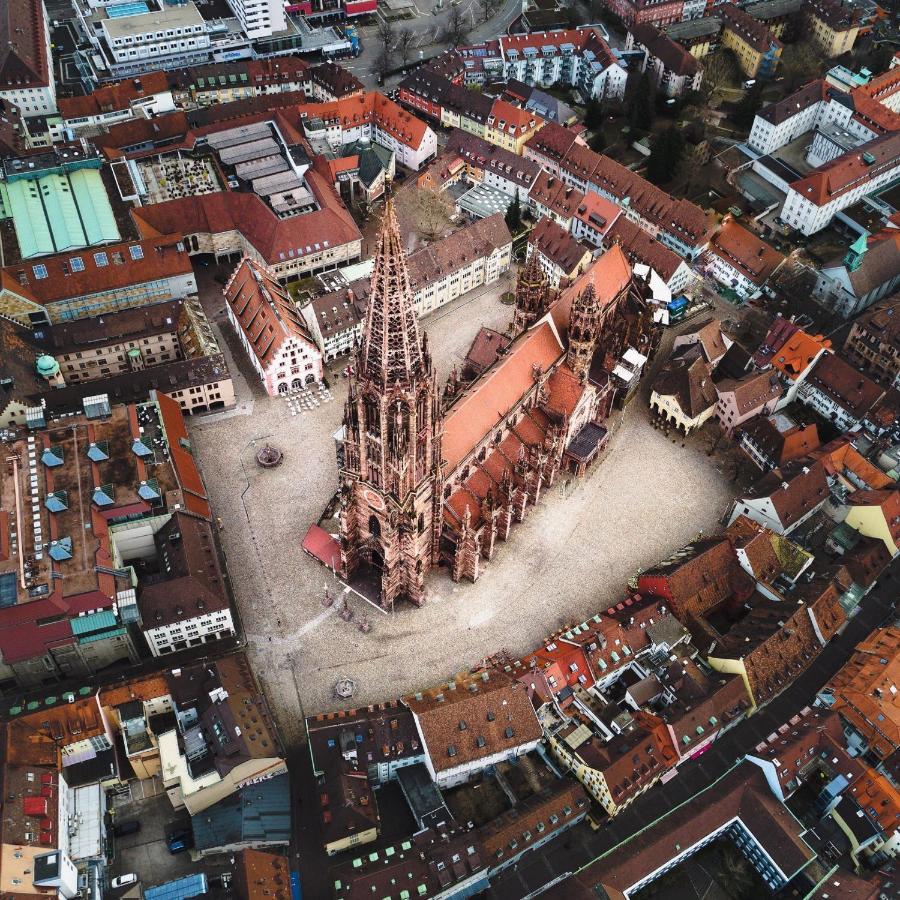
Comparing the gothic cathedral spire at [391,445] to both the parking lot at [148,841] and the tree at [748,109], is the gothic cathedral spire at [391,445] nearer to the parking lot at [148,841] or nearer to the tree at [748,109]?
the parking lot at [148,841]

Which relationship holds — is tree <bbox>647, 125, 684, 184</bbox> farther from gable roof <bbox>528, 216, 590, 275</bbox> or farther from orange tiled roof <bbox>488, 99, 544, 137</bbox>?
gable roof <bbox>528, 216, 590, 275</bbox>

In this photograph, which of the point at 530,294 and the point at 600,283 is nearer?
the point at 530,294

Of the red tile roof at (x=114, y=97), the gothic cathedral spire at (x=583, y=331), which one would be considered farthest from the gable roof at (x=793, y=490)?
the red tile roof at (x=114, y=97)

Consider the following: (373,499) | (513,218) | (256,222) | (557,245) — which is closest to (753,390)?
(557,245)

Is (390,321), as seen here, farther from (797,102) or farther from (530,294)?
(797,102)

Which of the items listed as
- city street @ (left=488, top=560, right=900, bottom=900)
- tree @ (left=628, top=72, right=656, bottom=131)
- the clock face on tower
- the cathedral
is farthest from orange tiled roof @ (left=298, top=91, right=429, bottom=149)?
city street @ (left=488, top=560, right=900, bottom=900)

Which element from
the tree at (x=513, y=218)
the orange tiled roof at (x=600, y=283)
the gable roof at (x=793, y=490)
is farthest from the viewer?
the tree at (x=513, y=218)

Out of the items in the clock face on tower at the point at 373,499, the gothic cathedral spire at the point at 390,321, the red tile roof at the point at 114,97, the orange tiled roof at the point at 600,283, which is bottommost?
the gothic cathedral spire at the point at 390,321
